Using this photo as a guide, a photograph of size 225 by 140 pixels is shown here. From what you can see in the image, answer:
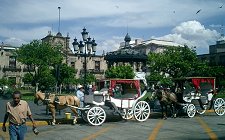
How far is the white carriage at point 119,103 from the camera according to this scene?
1400cm

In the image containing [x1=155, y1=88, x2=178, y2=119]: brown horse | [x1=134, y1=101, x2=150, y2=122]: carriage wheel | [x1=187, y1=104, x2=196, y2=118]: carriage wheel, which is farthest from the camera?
[x1=187, y1=104, x2=196, y2=118]: carriage wheel

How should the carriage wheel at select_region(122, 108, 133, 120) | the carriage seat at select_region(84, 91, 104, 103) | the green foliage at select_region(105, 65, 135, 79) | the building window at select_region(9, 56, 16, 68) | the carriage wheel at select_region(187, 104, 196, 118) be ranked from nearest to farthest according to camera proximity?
the carriage seat at select_region(84, 91, 104, 103) < the carriage wheel at select_region(122, 108, 133, 120) < the carriage wheel at select_region(187, 104, 196, 118) < the green foliage at select_region(105, 65, 135, 79) < the building window at select_region(9, 56, 16, 68)

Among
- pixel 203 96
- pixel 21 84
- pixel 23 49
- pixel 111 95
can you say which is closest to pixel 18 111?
pixel 111 95

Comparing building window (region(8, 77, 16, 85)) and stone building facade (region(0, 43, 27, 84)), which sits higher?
stone building facade (region(0, 43, 27, 84))

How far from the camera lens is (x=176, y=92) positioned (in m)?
17.4

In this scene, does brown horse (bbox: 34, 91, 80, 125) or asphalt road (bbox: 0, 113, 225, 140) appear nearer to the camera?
asphalt road (bbox: 0, 113, 225, 140)

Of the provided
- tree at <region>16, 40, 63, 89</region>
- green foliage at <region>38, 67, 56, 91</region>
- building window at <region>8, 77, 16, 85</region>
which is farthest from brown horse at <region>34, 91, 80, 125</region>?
building window at <region>8, 77, 16, 85</region>

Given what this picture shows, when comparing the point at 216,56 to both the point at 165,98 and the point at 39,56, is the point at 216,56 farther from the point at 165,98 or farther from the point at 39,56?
the point at 165,98

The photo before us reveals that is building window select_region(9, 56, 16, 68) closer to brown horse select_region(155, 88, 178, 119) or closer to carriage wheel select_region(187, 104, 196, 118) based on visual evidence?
brown horse select_region(155, 88, 178, 119)

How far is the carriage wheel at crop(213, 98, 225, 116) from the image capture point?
18.0 meters

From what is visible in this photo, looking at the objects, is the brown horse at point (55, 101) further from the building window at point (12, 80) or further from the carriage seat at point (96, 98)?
the building window at point (12, 80)

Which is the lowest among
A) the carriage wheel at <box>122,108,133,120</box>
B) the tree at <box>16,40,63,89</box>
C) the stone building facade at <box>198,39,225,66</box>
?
the carriage wheel at <box>122,108,133,120</box>

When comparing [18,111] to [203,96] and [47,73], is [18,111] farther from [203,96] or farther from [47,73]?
[47,73]

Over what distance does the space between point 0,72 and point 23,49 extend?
1863 cm
